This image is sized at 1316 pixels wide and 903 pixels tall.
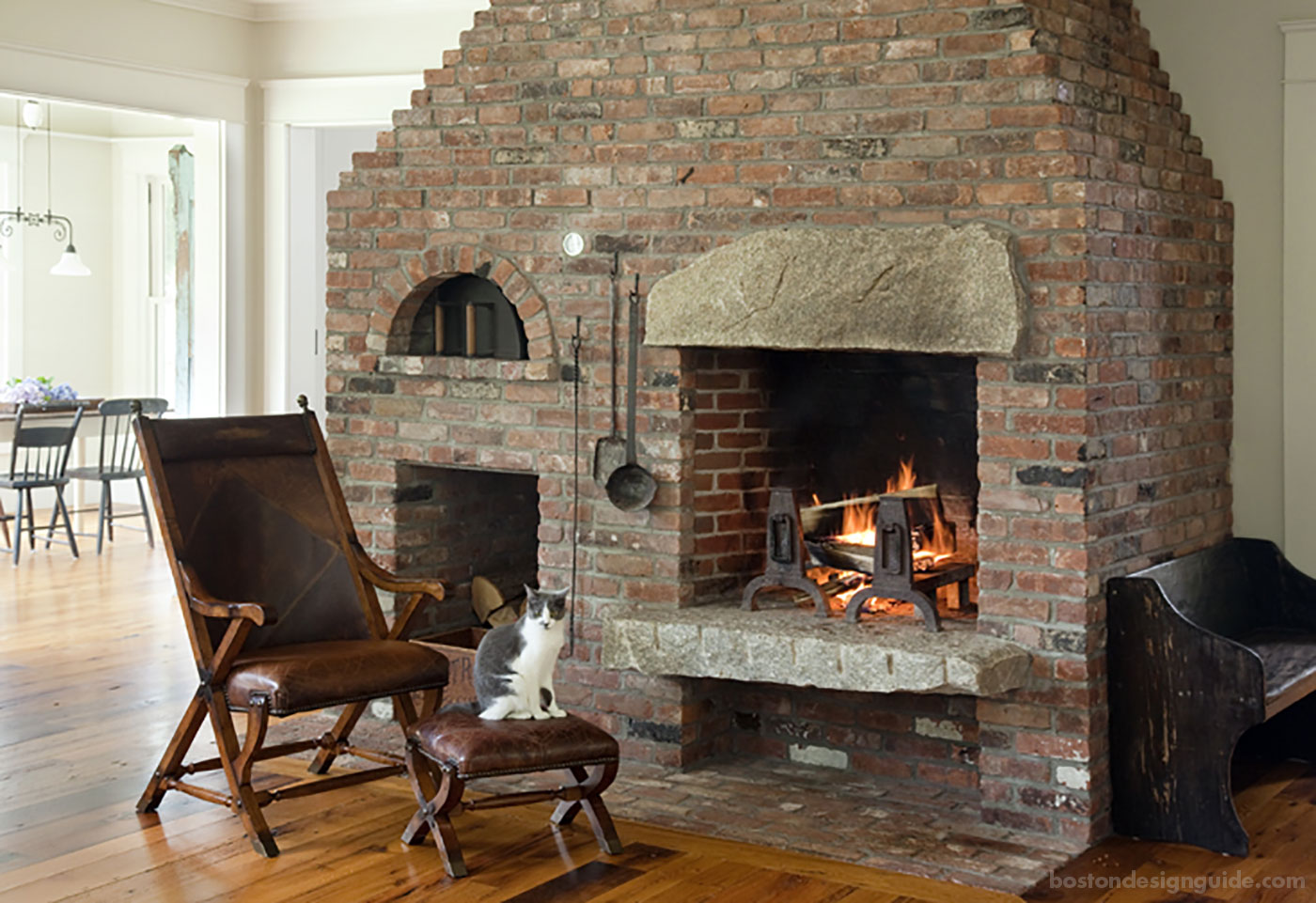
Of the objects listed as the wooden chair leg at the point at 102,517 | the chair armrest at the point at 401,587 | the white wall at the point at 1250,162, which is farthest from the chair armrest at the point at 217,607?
the wooden chair leg at the point at 102,517

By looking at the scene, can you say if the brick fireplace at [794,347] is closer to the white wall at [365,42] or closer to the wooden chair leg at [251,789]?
the wooden chair leg at [251,789]

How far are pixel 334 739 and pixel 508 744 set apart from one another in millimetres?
935

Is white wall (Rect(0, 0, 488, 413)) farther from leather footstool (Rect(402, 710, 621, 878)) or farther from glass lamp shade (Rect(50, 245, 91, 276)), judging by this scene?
leather footstool (Rect(402, 710, 621, 878))

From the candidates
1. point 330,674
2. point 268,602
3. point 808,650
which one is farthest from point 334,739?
point 808,650

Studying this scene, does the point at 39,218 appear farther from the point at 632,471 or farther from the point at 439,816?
the point at 439,816

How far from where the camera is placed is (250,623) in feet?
12.0

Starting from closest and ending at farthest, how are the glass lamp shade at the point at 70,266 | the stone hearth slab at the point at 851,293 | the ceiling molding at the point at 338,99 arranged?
1. the stone hearth slab at the point at 851,293
2. the ceiling molding at the point at 338,99
3. the glass lamp shade at the point at 70,266

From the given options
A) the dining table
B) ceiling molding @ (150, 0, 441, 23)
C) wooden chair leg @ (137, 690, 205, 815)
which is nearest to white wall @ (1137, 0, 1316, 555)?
wooden chair leg @ (137, 690, 205, 815)

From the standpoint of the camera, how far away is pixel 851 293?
13.0 feet

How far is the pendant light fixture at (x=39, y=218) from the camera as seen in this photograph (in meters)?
9.77

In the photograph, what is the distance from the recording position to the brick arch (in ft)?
14.7

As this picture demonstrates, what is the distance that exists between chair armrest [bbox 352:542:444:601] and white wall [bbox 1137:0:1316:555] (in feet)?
8.33

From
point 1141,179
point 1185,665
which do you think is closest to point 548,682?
point 1185,665

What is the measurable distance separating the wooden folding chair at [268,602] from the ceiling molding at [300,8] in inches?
129
